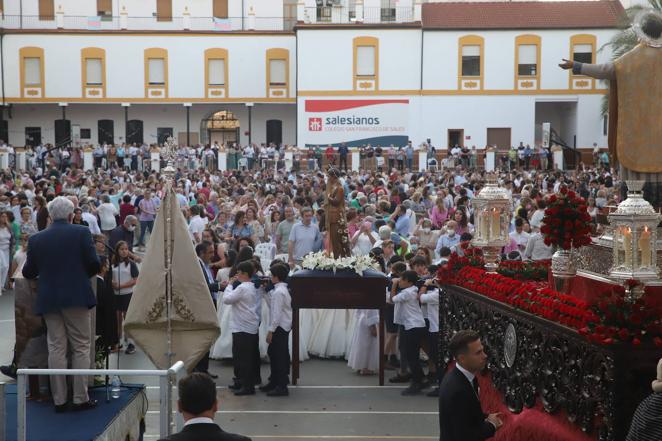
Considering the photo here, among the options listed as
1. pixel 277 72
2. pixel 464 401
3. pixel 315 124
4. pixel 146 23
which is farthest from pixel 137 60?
pixel 464 401

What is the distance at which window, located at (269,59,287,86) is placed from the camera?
181 ft

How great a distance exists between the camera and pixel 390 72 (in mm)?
52719

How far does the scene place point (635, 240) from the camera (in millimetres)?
8297

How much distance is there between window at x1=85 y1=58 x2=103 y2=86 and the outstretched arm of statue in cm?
4768

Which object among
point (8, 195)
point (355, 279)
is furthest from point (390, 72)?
point (355, 279)

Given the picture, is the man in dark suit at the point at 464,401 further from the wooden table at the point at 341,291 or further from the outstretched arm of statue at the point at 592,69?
the wooden table at the point at 341,291

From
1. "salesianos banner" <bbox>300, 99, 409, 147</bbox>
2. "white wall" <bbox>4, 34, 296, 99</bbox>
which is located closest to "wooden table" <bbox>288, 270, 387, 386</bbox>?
"salesianos banner" <bbox>300, 99, 409, 147</bbox>

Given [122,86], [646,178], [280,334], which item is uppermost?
[122,86]

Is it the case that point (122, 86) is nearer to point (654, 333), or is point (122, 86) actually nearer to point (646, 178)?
point (646, 178)

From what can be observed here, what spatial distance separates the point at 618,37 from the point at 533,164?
7021mm

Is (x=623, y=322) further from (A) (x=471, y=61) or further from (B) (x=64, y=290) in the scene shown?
(A) (x=471, y=61)

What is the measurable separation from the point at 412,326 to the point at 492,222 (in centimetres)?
165

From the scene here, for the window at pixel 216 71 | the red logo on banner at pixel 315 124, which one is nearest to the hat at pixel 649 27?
the red logo on banner at pixel 315 124

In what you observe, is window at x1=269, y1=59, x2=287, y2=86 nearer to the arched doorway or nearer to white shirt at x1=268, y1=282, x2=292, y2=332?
the arched doorway
